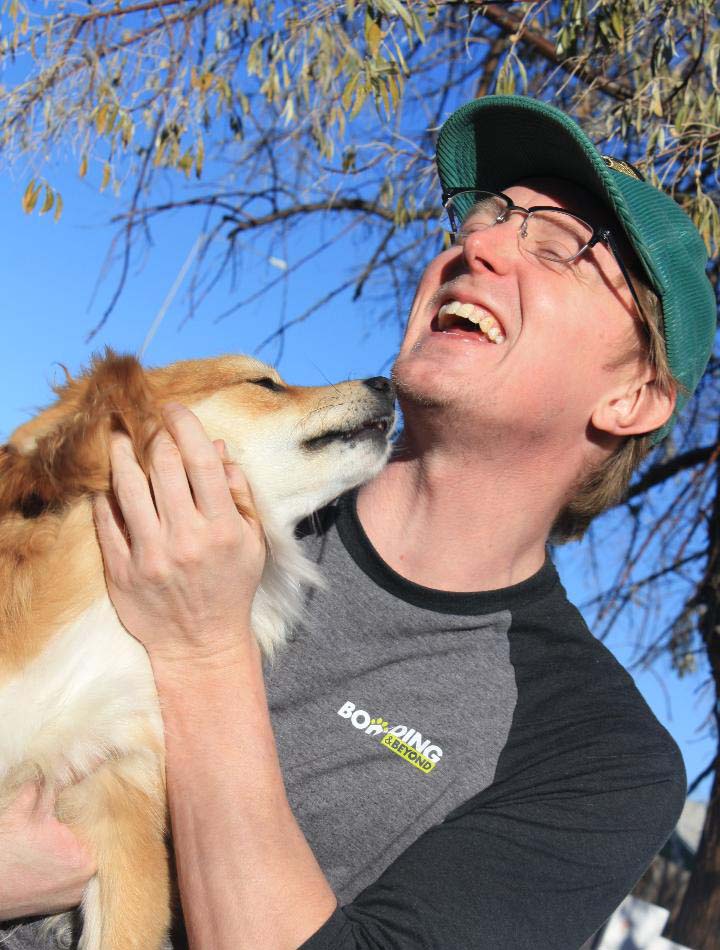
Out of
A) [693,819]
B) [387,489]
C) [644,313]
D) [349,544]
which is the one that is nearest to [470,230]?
[644,313]

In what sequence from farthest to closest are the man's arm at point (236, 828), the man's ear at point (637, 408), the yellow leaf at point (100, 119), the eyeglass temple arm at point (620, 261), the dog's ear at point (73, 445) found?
1. the yellow leaf at point (100, 119)
2. the man's ear at point (637, 408)
3. the eyeglass temple arm at point (620, 261)
4. the dog's ear at point (73, 445)
5. the man's arm at point (236, 828)

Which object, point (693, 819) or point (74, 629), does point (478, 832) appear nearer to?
point (74, 629)

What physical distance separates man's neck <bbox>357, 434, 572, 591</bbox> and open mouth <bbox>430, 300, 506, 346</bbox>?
12.4 inches

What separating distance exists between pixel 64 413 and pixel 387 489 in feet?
2.80

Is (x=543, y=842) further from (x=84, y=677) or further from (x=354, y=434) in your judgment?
(x=354, y=434)

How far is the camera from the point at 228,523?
1843 millimetres

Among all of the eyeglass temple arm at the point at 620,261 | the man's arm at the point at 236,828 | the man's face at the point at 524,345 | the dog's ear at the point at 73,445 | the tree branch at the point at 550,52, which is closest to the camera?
the man's arm at the point at 236,828

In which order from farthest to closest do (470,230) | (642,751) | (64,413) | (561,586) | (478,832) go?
(470,230)
(561,586)
(64,413)
(642,751)
(478,832)

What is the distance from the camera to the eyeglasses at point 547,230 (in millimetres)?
2424

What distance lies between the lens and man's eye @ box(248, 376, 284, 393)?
8.52 ft

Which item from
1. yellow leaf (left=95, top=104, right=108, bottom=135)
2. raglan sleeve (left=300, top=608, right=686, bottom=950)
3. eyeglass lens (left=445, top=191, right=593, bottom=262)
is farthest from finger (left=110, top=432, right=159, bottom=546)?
yellow leaf (left=95, top=104, right=108, bottom=135)

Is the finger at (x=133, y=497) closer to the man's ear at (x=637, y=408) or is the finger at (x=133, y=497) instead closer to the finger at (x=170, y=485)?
the finger at (x=170, y=485)

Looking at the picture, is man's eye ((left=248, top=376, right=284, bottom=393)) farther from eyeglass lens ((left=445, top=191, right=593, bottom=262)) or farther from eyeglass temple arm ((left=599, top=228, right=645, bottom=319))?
eyeglass temple arm ((left=599, top=228, right=645, bottom=319))

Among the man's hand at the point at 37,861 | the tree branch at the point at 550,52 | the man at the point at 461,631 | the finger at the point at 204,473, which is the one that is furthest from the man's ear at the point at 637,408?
the tree branch at the point at 550,52
